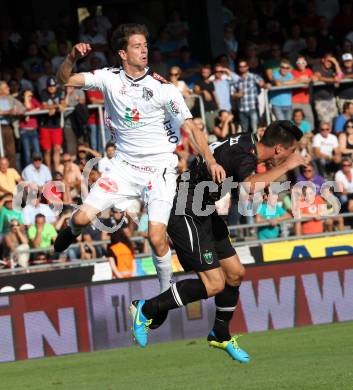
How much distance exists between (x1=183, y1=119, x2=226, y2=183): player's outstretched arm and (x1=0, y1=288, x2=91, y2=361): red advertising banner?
6.00 metres

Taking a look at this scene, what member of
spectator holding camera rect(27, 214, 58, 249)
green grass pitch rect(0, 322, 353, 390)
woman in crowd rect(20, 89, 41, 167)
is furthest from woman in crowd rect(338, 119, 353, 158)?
green grass pitch rect(0, 322, 353, 390)

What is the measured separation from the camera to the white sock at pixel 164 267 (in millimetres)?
11617

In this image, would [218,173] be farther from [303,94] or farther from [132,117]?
[303,94]

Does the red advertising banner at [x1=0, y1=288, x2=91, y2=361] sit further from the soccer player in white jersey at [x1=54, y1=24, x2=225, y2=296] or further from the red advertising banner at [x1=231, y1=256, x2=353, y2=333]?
the soccer player in white jersey at [x1=54, y1=24, x2=225, y2=296]

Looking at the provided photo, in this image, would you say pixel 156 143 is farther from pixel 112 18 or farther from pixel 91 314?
pixel 112 18

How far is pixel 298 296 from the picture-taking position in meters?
17.0

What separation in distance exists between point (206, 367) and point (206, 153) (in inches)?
133

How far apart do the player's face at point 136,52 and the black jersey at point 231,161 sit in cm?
112

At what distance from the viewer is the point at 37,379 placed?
43.2 ft

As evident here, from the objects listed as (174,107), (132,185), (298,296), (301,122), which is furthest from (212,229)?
(301,122)

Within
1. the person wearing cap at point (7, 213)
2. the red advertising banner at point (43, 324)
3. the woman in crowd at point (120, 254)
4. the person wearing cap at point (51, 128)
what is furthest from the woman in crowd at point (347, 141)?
the red advertising banner at point (43, 324)

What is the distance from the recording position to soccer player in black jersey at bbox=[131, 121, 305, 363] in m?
10.9

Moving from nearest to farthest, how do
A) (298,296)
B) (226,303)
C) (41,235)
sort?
(226,303), (298,296), (41,235)

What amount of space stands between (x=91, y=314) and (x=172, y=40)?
9.21m
